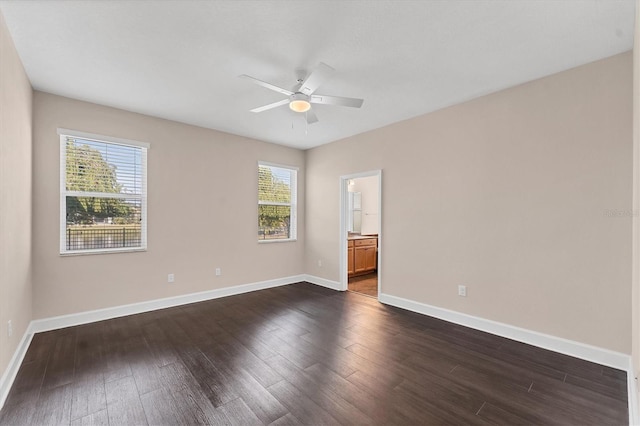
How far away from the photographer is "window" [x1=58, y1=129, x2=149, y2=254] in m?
3.48

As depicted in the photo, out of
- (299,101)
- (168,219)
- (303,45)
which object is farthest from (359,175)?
(168,219)

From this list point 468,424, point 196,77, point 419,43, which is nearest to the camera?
point 468,424

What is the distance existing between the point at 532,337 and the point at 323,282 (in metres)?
3.31

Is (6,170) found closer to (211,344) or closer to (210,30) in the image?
(210,30)

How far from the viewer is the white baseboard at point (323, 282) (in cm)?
522

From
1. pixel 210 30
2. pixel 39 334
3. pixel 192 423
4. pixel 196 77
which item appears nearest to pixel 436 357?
pixel 192 423

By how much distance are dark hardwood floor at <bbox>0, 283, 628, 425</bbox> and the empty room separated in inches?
0.9

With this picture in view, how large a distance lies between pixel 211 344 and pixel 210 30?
9.46 feet

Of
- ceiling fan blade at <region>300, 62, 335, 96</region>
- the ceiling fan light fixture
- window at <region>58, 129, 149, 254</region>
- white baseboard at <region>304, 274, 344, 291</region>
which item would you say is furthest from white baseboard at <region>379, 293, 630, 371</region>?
window at <region>58, 129, 149, 254</region>

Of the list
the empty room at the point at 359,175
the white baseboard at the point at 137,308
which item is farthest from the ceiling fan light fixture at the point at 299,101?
the white baseboard at the point at 137,308

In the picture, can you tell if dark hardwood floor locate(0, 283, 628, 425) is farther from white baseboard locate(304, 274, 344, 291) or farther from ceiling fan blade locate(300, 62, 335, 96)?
ceiling fan blade locate(300, 62, 335, 96)

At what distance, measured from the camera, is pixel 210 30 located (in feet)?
7.19

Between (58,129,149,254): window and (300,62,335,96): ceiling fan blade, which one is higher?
(300,62,335,96): ceiling fan blade

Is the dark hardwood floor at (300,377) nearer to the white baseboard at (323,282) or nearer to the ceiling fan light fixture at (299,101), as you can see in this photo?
the white baseboard at (323,282)
